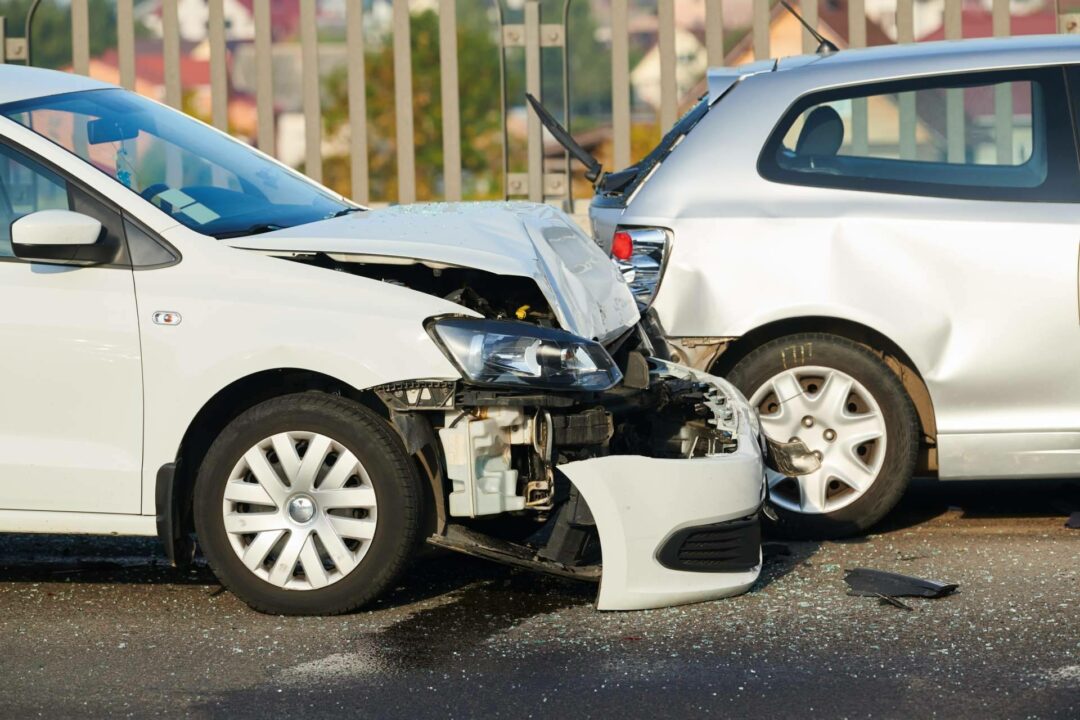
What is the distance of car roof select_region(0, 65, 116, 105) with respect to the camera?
18.4 ft

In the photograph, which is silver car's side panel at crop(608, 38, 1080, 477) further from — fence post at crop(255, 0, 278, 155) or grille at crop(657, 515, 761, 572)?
fence post at crop(255, 0, 278, 155)

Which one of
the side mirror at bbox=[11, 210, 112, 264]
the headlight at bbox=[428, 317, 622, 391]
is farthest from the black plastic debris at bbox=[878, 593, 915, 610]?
the side mirror at bbox=[11, 210, 112, 264]

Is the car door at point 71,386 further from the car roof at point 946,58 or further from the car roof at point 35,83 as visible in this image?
the car roof at point 946,58

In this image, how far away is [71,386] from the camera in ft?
16.9

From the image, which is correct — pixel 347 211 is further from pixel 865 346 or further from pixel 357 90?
pixel 357 90

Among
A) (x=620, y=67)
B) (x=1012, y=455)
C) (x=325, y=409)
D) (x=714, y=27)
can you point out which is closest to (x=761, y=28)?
(x=714, y=27)

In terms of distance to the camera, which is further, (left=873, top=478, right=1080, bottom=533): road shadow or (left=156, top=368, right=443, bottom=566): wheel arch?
(left=873, top=478, right=1080, bottom=533): road shadow

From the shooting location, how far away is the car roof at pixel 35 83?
5.62m

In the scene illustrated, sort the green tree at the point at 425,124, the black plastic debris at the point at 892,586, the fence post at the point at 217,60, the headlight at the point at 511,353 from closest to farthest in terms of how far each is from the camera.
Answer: the headlight at the point at 511,353 → the black plastic debris at the point at 892,586 → the fence post at the point at 217,60 → the green tree at the point at 425,124

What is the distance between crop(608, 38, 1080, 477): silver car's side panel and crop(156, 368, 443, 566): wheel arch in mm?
1493

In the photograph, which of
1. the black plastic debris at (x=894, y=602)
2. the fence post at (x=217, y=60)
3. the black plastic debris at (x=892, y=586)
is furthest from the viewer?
the fence post at (x=217, y=60)

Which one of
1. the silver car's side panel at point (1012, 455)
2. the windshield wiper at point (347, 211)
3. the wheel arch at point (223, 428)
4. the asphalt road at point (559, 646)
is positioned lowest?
the asphalt road at point (559, 646)

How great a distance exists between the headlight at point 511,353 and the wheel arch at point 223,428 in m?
0.36

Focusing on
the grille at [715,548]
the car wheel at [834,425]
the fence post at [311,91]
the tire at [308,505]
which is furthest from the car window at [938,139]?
the fence post at [311,91]
